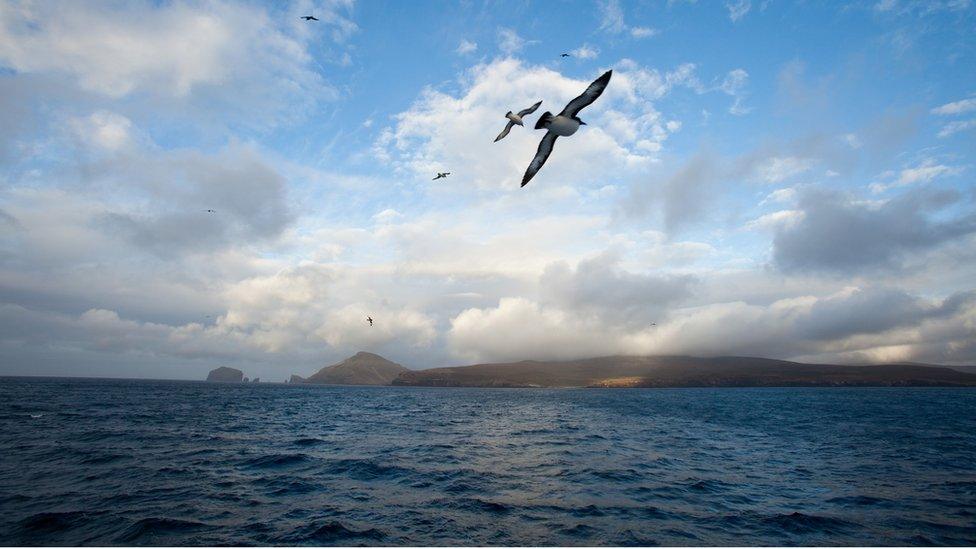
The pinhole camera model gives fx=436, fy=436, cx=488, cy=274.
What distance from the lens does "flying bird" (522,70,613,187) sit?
10219 millimetres

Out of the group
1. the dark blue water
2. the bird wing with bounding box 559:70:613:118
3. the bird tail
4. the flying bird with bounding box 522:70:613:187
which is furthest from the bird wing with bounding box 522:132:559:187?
the dark blue water

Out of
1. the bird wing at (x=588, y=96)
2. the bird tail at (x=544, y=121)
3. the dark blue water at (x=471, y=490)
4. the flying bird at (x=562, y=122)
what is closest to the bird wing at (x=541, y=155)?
the flying bird at (x=562, y=122)

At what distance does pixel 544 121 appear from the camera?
33.9 ft

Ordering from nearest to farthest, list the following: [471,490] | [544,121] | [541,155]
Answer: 1. [544,121]
2. [541,155]
3. [471,490]

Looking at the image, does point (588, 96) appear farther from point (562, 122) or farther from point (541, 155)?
point (541, 155)

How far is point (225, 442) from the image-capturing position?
31.9 metres

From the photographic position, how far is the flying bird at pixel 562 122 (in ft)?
33.5

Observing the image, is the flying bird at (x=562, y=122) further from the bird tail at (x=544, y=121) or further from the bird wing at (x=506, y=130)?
the bird wing at (x=506, y=130)

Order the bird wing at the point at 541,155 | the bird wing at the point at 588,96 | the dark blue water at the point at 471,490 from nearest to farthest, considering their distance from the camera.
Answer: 1. the bird wing at the point at 588,96
2. the bird wing at the point at 541,155
3. the dark blue water at the point at 471,490

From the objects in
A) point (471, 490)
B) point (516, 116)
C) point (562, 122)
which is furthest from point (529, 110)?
point (471, 490)

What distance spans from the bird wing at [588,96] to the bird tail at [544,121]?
0.40m

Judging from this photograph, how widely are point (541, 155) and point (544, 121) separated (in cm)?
87

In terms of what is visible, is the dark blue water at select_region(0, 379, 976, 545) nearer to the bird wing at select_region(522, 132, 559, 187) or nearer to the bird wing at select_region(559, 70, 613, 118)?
the bird wing at select_region(522, 132, 559, 187)

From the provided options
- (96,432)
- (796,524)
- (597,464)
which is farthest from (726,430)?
(96,432)
